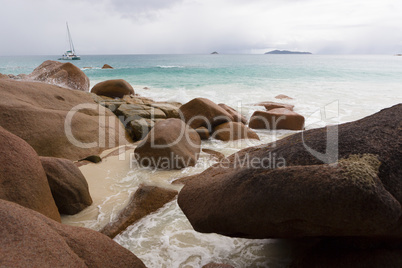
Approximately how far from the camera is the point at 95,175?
3.54m

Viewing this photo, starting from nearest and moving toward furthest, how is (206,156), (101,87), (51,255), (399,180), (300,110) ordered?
(51,255), (399,180), (206,156), (101,87), (300,110)

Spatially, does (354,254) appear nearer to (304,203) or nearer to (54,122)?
(304,203)

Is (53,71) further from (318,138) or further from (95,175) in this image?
(318,138)

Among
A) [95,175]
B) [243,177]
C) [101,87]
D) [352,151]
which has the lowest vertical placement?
[95,175]

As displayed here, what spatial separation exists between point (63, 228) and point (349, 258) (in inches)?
67.4

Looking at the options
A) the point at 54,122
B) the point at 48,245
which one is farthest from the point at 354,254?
the point at 54,122

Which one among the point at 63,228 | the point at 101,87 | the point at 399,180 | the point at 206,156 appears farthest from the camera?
the point at 101,87

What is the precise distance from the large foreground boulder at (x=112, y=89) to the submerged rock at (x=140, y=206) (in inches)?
254

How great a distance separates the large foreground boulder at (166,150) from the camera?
3850 mm

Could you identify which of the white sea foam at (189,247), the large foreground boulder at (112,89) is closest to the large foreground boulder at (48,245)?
the white sea foam at (189,247)

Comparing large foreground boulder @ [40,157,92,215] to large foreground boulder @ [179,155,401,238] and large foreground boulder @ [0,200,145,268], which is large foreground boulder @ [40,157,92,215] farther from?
large foreground boulder @ [179,155,401,238]

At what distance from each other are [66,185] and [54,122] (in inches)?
78.4

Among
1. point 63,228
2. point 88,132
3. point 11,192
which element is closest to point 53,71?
point 88,132

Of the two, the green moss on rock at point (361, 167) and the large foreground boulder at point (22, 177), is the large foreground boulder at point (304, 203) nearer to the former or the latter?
the green moss on rock at point (361, 167)
